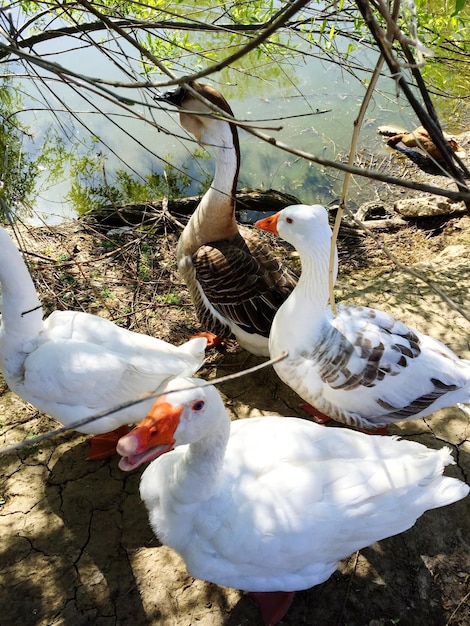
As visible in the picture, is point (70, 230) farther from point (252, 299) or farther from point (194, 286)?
point (252, 299)

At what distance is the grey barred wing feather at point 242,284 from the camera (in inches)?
126

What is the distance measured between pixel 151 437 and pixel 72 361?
0.89 meters

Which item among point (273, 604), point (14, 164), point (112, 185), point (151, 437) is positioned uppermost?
point (14, 164)

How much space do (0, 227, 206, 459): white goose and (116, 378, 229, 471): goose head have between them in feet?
2.17

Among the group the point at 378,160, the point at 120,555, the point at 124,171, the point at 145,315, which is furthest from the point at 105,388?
the point at 378,160

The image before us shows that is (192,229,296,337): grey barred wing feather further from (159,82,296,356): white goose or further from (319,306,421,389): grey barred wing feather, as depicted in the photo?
(319,306,421,389): grey barred wing feather

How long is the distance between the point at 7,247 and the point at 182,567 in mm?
1839

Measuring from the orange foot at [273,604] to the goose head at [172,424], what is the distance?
0.91 metres

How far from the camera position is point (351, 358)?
100 inches

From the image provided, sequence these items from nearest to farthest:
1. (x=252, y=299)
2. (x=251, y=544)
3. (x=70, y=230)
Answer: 1. (x=251, y=544)
2. (x=252, y=299)
3. (x=70, y=230)

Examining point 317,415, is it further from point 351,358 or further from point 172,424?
point 172,424

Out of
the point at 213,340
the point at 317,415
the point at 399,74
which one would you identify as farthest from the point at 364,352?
the point at 399,74

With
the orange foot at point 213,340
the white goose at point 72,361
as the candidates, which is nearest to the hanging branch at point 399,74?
the white goose at point 72,361

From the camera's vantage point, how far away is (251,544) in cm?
184
